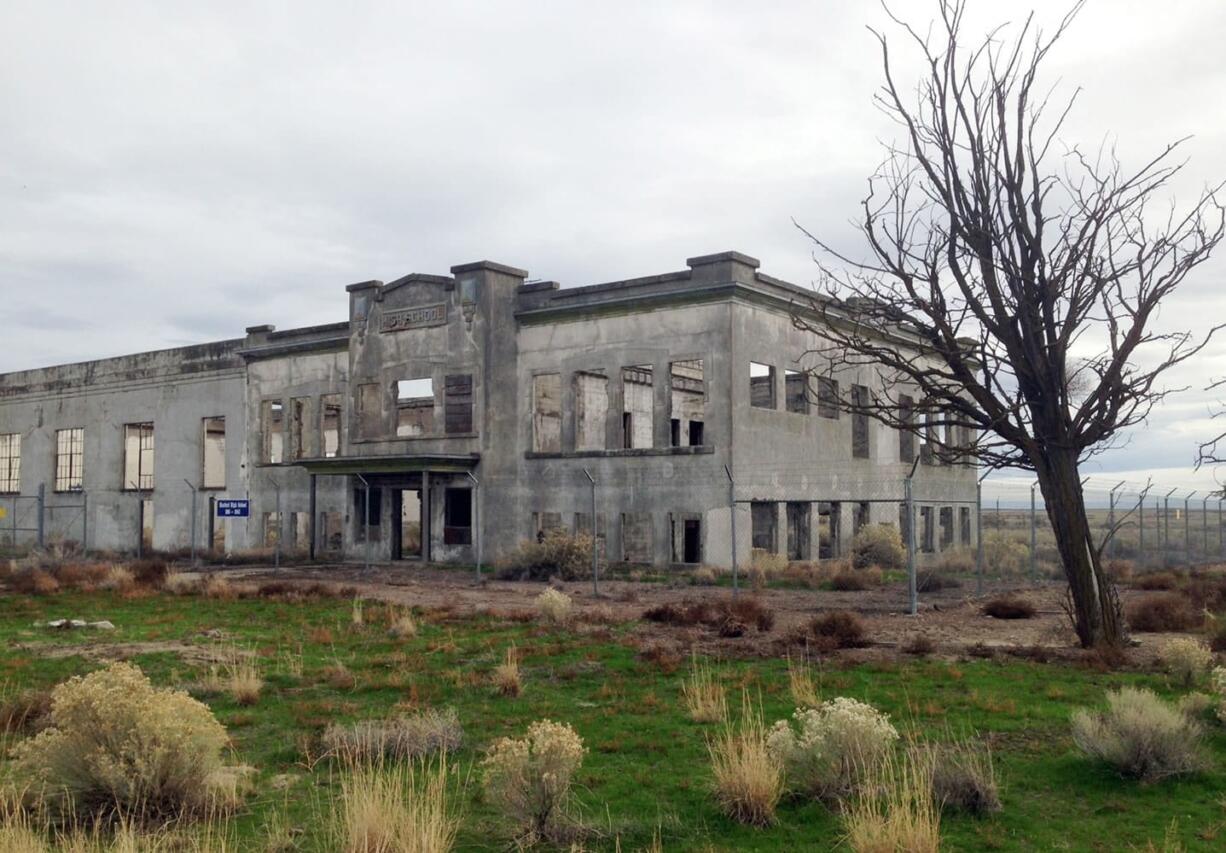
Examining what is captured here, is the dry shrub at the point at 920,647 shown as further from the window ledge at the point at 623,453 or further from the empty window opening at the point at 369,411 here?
the empty window opening at the point at 369,411

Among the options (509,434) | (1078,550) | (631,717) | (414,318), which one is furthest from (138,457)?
(1078,550)

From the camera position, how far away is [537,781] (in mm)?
7266

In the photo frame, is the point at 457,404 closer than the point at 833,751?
No

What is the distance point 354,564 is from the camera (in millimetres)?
38281

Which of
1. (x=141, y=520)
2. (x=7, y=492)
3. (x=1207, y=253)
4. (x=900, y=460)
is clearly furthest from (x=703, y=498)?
(x=7, y=492)

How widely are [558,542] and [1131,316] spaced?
1957 centimetres

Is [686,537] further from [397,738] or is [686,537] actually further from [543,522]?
[397,738]

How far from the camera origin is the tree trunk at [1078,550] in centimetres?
1382

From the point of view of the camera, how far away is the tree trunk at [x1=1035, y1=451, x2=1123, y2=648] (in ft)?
45.3

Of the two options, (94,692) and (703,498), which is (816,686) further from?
(703,498)

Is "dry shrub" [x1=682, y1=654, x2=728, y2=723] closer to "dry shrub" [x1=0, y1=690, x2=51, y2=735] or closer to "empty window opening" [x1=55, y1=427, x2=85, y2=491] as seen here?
"dry shrub" [x1=0, y1=690, x2=51, y2=735]

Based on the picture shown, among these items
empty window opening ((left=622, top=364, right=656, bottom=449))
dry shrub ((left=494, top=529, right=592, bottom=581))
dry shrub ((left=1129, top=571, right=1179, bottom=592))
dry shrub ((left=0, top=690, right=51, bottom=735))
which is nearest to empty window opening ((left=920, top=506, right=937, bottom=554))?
empty window opening ((left=622, top=364, right=656, bottom=449))

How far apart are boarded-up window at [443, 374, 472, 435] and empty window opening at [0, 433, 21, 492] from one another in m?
28.8

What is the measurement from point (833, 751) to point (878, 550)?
26.5m
